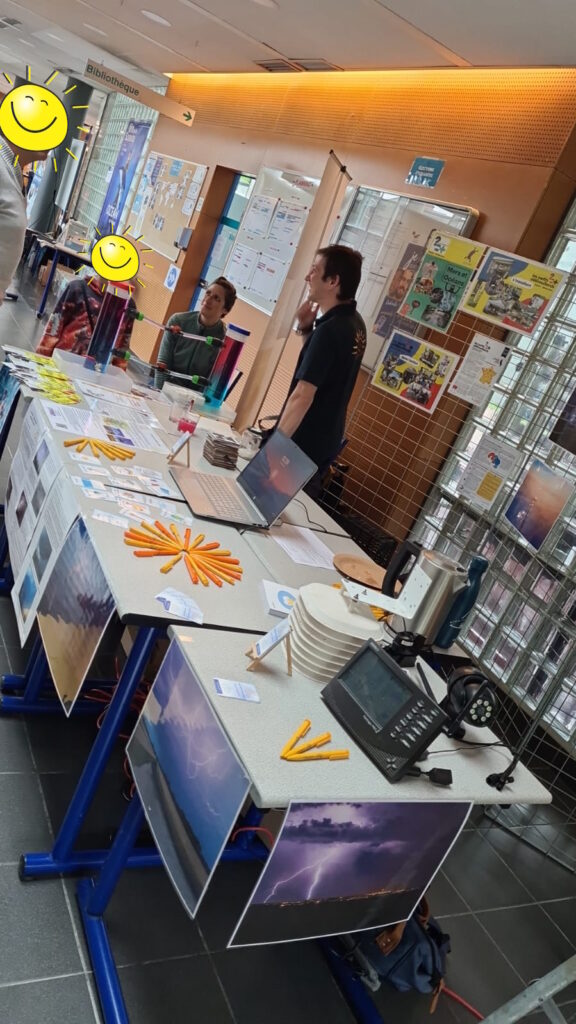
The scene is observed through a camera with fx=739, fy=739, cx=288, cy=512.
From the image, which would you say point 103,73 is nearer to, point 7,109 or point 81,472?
point 7,109

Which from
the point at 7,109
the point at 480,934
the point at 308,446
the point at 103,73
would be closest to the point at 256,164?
the point at 103,73

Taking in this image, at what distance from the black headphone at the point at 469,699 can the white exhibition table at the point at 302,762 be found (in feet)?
0.24

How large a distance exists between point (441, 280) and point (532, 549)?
153 cm

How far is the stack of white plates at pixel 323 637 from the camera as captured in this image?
1835mm

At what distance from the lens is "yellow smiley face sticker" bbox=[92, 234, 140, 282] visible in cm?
357

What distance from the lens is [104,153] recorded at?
42.0 feet

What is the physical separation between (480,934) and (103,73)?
646 centimetres

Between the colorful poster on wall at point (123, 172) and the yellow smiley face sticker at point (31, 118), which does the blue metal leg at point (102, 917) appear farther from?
the colorful poster on wall at point (123, 172)

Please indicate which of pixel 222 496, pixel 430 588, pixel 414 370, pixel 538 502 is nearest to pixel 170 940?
pixel 430 588

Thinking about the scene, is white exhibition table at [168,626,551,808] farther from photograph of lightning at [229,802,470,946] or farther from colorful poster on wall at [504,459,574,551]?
colorful poster on wall at [504,459,574,551]

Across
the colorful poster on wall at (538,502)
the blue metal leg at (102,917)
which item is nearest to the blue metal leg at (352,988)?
the blue metal leg at (102,917)

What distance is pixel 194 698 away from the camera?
162 cm

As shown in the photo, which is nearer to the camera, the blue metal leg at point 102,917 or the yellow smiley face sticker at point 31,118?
the blue metal leg at point 102,917

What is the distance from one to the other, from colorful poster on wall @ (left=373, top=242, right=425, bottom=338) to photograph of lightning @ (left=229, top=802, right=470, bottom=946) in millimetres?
3211
